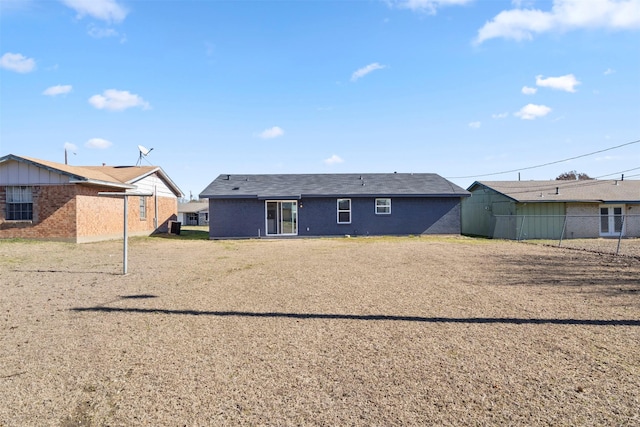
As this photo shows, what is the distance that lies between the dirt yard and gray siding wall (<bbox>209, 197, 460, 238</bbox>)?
14117 mm

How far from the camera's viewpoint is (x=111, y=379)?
13.2 ft

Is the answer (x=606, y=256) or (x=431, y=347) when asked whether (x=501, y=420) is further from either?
(x=606, y=256)

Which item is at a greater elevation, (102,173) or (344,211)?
(102,173)

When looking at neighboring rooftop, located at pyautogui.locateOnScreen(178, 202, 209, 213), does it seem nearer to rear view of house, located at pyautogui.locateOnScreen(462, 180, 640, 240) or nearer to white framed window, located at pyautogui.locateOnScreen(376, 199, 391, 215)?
white framed window, located at pyautogui.locateOnScreen(376, 199, 391, 215)

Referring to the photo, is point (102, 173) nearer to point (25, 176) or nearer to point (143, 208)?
point (143, 208)

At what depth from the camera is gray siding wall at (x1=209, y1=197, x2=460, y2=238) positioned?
78.5 ft

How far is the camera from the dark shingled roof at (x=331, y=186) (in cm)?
2397

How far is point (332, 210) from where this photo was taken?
24.4 meters

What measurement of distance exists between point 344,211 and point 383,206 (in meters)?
2.42

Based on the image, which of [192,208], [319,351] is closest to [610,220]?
[319,351]

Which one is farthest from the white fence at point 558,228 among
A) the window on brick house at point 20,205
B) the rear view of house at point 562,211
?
the window on brick house at point 20,205

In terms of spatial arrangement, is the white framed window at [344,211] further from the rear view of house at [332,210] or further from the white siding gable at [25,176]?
the white siding gable at [25,176]

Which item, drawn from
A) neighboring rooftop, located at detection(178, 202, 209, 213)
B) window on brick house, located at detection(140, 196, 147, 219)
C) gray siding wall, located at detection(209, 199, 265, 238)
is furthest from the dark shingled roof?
neighboring rooftop, located at detection(178, 202, 209, 213)

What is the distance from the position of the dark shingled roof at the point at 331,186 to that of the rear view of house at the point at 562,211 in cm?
388
